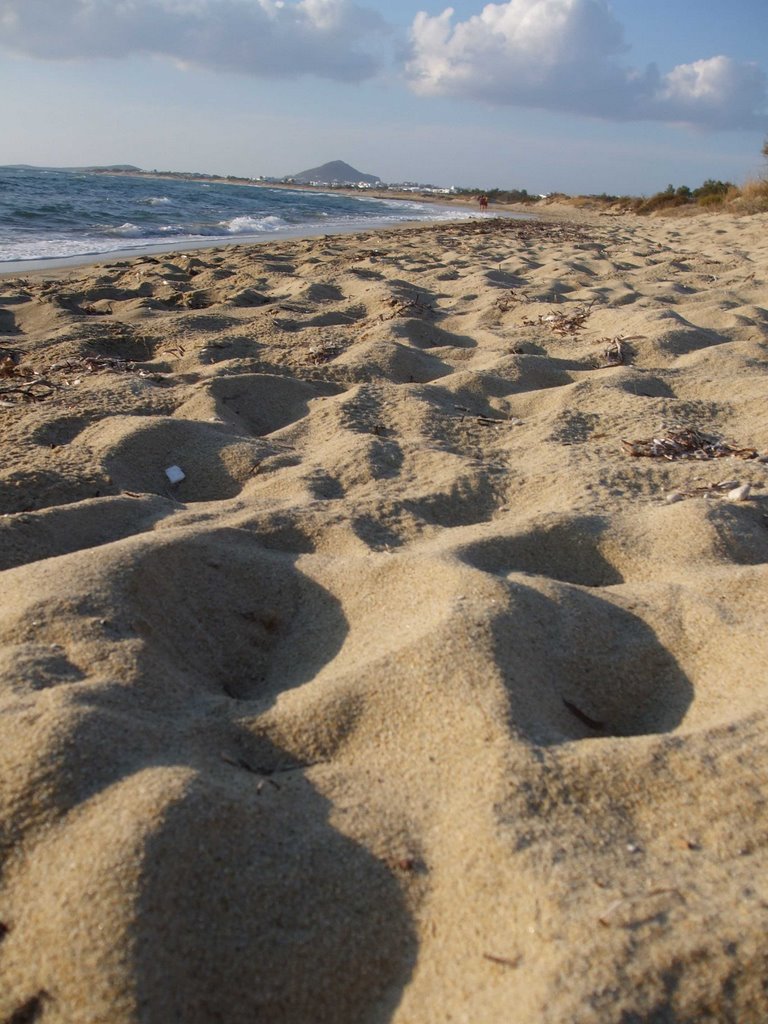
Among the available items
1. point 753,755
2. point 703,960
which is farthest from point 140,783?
point 753,755

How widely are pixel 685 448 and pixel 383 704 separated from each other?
1.48m

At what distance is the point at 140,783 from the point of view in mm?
947

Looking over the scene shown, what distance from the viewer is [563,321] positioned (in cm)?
384

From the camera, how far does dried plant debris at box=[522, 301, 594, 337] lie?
12.2 feet

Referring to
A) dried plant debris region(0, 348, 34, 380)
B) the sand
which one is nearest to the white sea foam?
dried plant debris region(0, 348, 34, 380)

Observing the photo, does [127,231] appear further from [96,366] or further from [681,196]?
[681,196]

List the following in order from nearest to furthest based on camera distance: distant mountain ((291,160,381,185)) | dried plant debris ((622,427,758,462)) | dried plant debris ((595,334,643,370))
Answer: dried plant debris ((622,427,758,462)), dried plant debris ((595,334,643,370)), distant mountain ((291,160,381,185))

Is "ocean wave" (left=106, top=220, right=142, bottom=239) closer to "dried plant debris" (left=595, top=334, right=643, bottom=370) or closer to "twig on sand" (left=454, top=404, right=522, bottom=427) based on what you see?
"dried plant debris" (left=595, top=334, right=643, bottom=370)

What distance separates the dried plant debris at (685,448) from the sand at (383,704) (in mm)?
25

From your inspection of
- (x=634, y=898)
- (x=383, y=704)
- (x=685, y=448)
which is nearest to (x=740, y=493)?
(x=685, y=448)

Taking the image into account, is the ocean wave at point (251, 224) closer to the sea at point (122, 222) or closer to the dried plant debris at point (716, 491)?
the sea at point (122, 222)

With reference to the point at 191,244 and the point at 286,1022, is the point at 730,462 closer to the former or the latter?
the point at 286,1022

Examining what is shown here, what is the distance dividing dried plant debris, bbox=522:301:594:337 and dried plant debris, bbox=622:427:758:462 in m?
1.46

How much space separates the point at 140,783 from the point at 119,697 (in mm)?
209
